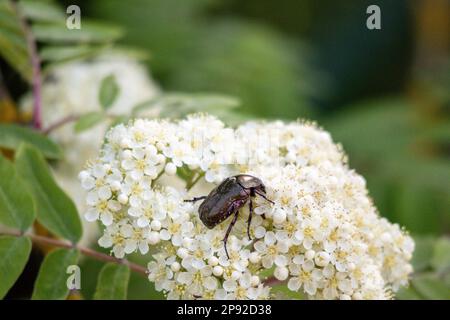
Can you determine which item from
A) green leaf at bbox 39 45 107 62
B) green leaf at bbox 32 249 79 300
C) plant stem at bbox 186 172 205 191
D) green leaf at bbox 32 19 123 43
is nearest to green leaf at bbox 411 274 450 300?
plant stem at bbox 186 172 205 191

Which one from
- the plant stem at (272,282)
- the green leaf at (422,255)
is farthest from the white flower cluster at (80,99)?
the green leaf at (422,255)

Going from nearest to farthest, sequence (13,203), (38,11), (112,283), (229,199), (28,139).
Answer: (229,199) < (112,283) < (13,203) < (28,139) < (38,11)

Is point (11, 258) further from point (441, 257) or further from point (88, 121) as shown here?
point (441, 257)

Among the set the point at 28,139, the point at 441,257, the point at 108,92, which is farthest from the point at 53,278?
the point at 441,257

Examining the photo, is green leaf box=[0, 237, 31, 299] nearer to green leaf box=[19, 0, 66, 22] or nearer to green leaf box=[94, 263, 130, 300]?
green leaf box=[94, 263, 130, 300]
